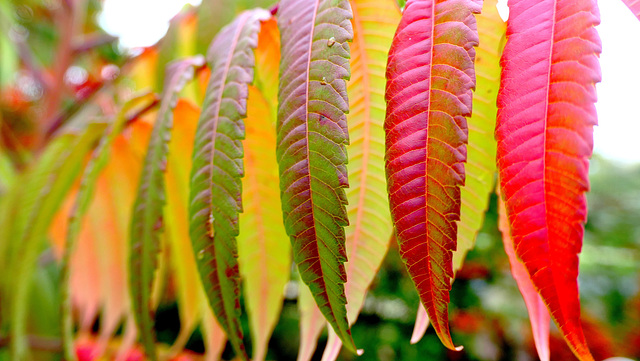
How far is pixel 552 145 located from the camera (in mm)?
203

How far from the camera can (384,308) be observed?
142 cm

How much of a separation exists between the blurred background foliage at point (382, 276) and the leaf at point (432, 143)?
333 mm

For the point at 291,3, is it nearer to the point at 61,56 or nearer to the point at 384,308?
the point at 61,56

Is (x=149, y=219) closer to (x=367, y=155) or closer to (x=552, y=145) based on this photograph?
(x=367, y=155)

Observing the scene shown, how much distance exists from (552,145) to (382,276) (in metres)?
1.37

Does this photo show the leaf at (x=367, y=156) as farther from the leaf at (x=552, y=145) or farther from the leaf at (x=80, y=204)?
the leaf at (x=80, y=204)

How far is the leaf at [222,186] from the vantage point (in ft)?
0.91

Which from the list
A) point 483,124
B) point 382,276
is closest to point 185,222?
point 483,124

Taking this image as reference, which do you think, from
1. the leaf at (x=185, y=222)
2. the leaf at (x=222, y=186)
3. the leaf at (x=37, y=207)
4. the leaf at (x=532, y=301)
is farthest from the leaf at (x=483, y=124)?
the leaf at (x=37, y=207)

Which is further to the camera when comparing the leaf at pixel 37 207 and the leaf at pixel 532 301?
the leaf at pixel 37 207

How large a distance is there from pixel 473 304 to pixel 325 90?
1.38m

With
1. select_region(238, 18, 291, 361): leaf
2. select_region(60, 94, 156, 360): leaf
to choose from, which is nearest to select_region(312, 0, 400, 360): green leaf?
select_region(238, 18, 291, 361): leaf

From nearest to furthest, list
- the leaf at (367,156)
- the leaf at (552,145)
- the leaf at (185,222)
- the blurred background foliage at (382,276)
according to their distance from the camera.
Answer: the leaf at (552,145), the leaf at (367,156), the leaf at (185,222), the blurred background foliage at (382,276)

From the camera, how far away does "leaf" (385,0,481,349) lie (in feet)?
0.70
